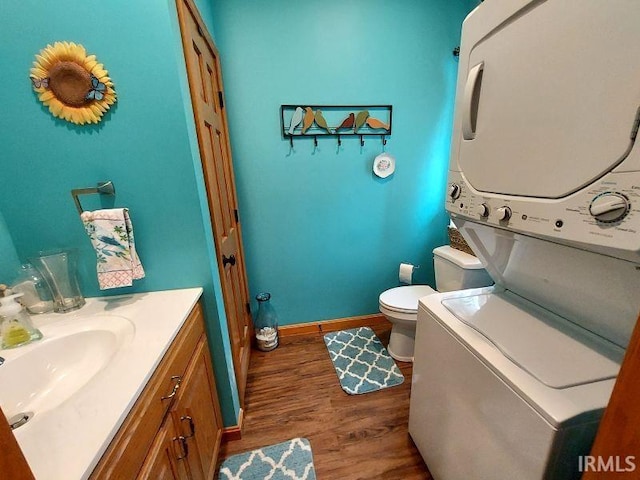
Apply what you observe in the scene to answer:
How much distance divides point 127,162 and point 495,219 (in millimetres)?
1269

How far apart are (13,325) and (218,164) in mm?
995

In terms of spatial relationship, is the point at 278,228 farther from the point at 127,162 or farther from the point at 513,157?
the point at 513,157

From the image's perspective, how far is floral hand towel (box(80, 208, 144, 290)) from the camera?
3.14 ft

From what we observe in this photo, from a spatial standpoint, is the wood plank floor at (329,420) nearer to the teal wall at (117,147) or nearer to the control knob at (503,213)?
the teal wall at (117,147)

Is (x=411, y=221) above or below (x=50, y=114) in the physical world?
below

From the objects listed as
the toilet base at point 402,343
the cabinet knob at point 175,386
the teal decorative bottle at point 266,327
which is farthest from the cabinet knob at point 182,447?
the toilet base at point 402,343

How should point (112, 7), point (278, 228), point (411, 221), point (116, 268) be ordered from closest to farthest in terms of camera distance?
point (112, 7) < point (116, 268) < point (278, 228) < point (411, 221)

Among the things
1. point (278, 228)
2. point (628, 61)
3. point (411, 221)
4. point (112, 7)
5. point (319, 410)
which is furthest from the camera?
point (411, 221)

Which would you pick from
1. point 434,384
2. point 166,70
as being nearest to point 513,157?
point 434,384

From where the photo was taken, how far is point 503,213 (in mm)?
725

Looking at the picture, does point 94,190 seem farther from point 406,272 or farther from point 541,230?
point 406,272

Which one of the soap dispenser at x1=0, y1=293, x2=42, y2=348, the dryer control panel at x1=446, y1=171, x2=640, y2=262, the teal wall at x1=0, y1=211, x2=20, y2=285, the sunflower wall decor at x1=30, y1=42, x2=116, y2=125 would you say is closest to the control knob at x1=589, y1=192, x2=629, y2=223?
the dryer control panel at x1=446, y1=171, x2=640, y2=262

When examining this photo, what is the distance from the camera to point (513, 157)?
697 mm

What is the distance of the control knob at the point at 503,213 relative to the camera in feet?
2.35
